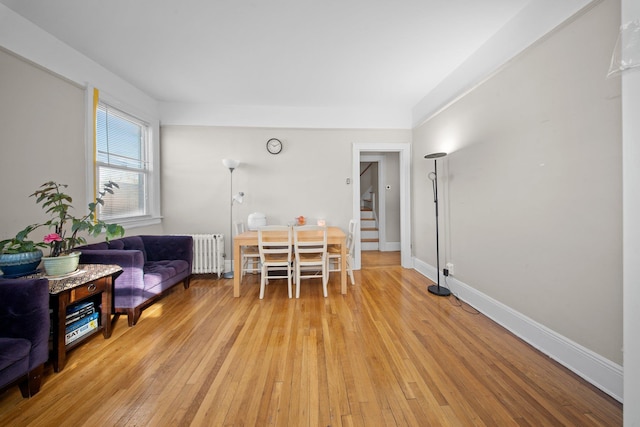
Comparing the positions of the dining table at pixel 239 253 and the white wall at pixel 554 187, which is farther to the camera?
the dining table at pixel 239 253

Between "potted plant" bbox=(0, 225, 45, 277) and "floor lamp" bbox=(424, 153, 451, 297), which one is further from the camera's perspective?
"floor lamp" bbox=(424, 153, 451, 297)

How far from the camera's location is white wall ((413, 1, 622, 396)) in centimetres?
145

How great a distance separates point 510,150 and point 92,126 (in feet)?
14.1

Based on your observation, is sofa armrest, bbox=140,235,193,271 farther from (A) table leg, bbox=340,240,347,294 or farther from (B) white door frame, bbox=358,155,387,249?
(B) white door frame, bbox=358,155,387,249

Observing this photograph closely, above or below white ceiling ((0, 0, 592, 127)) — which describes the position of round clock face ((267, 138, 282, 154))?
below

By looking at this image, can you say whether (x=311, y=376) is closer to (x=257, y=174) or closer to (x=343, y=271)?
(x=343, y=271)

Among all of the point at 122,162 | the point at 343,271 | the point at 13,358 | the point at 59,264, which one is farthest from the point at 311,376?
the point at 122,162

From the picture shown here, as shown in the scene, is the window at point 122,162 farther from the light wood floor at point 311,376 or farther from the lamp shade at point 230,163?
the light wood floor at point 311,376

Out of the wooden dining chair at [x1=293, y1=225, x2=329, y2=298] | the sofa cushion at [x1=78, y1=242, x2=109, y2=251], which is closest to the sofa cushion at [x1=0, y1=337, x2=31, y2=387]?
the sofa cushion at [x1=78, y1=242, x2=109, y2=251]

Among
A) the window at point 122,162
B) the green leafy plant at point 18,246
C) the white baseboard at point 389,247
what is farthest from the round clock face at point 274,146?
the white baseboard at point 389,247

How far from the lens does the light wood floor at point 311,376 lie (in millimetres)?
1304

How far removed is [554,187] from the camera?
176cm

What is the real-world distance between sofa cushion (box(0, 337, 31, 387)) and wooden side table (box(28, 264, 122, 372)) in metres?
0.28

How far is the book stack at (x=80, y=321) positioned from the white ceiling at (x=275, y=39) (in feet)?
8.12
